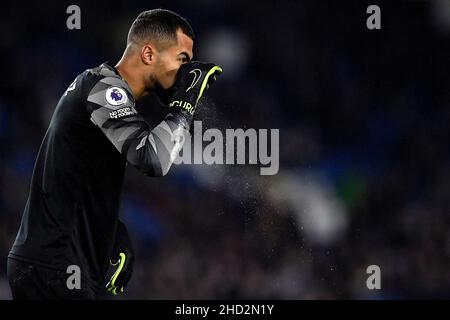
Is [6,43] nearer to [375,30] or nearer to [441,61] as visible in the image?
[375,30]

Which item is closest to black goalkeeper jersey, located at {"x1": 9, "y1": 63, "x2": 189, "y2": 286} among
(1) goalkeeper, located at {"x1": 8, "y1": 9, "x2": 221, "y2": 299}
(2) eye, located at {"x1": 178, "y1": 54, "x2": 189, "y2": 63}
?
(1) goalkeeper, located at {"x1": 8, "y1": 9, "x2": 221, "y2": 299}

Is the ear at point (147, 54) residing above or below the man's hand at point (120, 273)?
above

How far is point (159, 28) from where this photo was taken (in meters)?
2.30

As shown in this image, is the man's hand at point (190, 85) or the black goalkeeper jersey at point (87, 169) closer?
the black goalkeeper jersey at point (87, 169)

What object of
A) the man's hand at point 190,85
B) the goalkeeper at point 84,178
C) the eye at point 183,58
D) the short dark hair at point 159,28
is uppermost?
the short dark hair at point 159,28

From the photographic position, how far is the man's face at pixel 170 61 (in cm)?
222

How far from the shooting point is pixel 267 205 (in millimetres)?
5230

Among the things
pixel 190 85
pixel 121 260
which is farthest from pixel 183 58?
pixel 121 260

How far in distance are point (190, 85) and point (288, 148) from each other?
320cm

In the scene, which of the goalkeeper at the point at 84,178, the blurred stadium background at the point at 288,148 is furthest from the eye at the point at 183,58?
the blurred stadium background at the point at 288,148

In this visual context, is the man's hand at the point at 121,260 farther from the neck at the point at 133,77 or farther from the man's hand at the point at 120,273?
the neck at the point at 133,77

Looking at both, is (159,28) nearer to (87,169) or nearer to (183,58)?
(183,58)

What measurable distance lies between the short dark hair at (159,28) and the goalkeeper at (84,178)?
0.86 ft

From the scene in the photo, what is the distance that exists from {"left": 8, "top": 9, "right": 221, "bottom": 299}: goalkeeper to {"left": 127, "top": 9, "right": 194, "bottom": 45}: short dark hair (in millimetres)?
261
